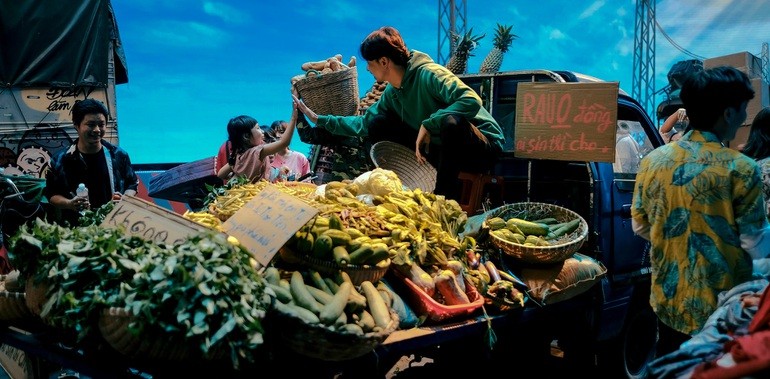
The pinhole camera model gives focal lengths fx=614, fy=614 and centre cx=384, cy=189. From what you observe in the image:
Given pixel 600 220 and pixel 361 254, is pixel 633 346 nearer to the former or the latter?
pixel 600 220

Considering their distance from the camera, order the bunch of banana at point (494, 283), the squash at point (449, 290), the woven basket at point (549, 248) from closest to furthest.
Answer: the squash at point (449, 290) < the bunch of banana at point (494, 283) < the woven basket at point (549, 248)

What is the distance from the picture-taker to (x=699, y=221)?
2.71 meters

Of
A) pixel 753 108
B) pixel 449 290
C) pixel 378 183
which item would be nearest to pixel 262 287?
pixel 449 290

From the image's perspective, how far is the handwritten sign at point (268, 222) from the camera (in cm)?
247

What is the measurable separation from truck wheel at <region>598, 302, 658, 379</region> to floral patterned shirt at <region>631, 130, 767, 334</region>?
165cm

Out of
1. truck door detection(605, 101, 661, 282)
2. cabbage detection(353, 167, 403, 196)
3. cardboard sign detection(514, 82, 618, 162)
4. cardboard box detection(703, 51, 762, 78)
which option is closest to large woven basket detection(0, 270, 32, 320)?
cabbage detection(353, 167, 403, 196)

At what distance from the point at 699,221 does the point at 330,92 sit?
9.93 ft

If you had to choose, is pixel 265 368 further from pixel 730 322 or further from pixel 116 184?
pixel 116 184

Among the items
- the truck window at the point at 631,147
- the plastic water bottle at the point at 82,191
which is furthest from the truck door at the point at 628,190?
the plastic water bottle at the point at 82,191

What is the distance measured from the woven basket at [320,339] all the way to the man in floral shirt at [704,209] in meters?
1.48

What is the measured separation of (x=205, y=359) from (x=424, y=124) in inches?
105

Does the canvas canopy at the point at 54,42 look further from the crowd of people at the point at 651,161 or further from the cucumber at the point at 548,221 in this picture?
the cucumber at the point at 548,221

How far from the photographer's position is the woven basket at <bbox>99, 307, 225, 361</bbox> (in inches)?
73.5

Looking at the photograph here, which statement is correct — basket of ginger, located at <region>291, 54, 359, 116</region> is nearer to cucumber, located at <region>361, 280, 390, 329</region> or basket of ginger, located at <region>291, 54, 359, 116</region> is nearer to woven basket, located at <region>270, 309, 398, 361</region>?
cucumber, located at <region>361, 280, 390, 329</region>
